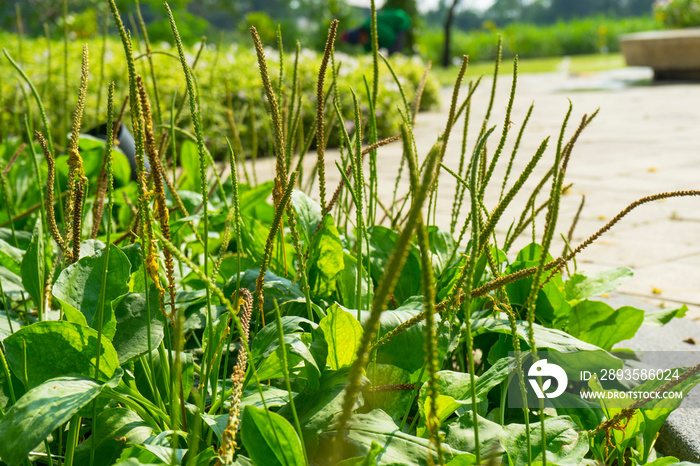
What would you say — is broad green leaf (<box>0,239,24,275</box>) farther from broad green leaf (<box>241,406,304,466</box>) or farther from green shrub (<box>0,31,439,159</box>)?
green shrub (<box>0,31,439,159</box>)

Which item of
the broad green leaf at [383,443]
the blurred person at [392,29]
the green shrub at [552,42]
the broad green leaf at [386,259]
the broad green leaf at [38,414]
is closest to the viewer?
the broad green leaf at [38,414]

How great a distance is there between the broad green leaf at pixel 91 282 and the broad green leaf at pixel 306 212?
1.35ft

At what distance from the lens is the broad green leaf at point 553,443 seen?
0.90m

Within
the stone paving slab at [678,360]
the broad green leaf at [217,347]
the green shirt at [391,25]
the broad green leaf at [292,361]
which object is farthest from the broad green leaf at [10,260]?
the green shirt at [391,25]

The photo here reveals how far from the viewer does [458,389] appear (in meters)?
1.02

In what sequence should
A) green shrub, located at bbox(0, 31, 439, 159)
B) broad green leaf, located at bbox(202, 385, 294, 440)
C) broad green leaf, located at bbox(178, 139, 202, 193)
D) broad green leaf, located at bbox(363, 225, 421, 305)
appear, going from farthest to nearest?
green shrub, located at bbox(0, 31, 439, 159) → broad green leaf, located at bbox(178, 139, 202, 193) → broad green leaf, located at bbox(363, 225, 421, 305) → broad green leaf, located at bbox(202, 385, 294, 440)

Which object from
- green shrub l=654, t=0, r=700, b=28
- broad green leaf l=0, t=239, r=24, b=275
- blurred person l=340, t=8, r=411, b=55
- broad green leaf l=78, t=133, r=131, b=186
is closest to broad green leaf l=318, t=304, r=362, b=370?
broad green leaf l=0, t=239, r=24, b=275

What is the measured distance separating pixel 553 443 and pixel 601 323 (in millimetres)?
444

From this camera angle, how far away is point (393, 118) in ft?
21.6

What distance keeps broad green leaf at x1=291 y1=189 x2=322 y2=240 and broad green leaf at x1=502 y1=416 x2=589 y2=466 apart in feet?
1.99

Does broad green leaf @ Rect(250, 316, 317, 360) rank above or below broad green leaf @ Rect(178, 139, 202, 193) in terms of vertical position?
below

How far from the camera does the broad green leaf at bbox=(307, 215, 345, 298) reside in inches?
49.1

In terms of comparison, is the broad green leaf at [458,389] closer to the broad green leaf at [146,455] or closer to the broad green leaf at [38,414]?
the broad green leaf at [146,455]

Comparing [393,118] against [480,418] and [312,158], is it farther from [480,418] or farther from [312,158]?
[480,418]
